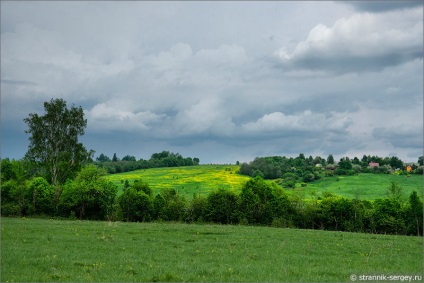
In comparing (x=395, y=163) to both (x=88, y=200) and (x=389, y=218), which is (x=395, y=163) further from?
(x=88, y=200)

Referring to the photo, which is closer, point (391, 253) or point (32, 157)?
point (391, 253)

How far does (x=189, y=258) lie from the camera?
26.3 meters

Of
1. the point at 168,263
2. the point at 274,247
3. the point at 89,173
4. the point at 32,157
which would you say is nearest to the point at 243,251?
the point at 274,247

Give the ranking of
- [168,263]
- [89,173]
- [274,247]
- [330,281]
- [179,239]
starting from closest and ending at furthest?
[330,281]
[168,263]
[274,247]
[179,239]
[89,173]

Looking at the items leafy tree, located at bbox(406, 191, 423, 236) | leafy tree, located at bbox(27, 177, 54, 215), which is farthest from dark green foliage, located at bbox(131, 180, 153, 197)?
leafy tree, located at bbox(406, 191, 423, 236)

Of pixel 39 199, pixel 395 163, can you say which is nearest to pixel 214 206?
pixel 39 199

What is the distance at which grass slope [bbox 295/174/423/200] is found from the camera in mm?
118938

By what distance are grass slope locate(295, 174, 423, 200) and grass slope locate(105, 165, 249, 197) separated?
73.7 feet

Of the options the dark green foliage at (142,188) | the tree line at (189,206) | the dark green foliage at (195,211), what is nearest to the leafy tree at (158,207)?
the tree line at (189,206)

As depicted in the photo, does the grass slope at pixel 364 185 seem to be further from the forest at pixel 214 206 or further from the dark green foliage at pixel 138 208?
the dark green foliage at pixel 138 208

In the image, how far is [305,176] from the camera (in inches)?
5650

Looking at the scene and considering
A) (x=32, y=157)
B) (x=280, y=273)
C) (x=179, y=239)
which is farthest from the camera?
(x=32, y=157)

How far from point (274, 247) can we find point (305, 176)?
373 ft

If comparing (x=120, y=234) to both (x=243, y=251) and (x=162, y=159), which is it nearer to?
(x=243, y=251)
